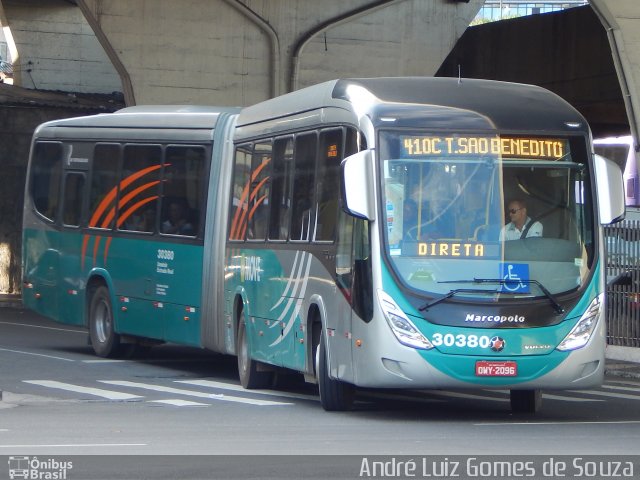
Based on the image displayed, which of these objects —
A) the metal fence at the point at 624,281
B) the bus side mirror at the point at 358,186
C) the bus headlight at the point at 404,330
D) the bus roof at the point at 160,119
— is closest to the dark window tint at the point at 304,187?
the bus side mirror at the point at 358,186

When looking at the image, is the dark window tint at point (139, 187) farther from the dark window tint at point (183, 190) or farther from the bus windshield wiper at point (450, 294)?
the bus windshield wiper at point (450, 294)

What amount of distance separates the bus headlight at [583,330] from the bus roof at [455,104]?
166cm

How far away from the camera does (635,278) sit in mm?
21328

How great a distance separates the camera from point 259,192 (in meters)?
16.3

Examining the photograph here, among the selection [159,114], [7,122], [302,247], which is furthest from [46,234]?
[7,122]

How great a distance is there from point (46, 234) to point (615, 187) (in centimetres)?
1145

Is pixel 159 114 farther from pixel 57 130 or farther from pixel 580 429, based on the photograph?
pixel 580 429

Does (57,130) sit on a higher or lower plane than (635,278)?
higher

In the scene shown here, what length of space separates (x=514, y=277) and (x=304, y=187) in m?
2.76

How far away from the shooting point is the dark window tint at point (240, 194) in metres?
16.9

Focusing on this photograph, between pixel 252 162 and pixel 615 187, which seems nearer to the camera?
pixel 615 187

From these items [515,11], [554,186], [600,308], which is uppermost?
[515,11]

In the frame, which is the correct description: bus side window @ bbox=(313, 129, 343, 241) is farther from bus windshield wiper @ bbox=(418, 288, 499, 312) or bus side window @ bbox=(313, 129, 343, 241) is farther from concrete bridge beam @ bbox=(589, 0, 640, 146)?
concrete bridge beam @ bbox=(589, 0, 640, 146)

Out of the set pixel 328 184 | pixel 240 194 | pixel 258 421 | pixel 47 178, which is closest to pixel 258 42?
pixel 47 178
